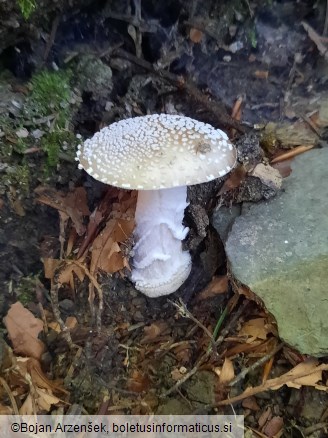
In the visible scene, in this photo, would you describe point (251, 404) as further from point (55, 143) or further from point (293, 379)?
point (55, 143)

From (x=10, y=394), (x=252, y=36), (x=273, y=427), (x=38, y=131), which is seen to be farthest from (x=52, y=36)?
(x=273, y=427)

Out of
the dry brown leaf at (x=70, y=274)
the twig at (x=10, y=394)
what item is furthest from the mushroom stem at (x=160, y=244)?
the twig at (x=10, y=394)

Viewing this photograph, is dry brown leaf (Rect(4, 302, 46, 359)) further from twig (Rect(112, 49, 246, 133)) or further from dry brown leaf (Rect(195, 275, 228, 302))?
twig (Rect(112, 49, 246, 133))

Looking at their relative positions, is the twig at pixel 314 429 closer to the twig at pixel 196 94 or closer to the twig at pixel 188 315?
the twig at pixel 188 315

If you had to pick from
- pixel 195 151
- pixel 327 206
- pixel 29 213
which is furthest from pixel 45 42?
pixel 327 206

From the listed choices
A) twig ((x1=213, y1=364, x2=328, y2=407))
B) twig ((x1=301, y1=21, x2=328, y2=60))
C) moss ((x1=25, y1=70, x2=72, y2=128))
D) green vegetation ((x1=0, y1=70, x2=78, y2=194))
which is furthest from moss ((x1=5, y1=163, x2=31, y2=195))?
twig ((x1=301, y1=21, x2=328, y2=60))

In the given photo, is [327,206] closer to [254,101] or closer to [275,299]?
[275,299]

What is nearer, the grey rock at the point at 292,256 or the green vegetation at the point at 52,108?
the grey rock at the point at 292,256

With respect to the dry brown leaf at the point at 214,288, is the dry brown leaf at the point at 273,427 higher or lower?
lower
